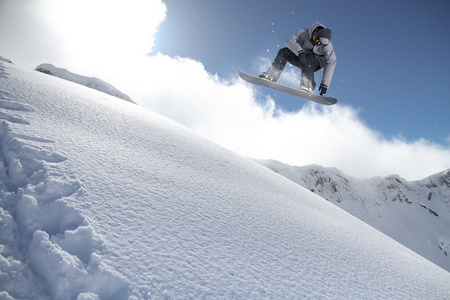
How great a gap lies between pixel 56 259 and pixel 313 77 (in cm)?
602

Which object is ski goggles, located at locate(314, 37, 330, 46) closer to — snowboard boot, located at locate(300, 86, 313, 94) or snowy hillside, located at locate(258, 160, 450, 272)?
snowboard boot, located at locate(300, 86, 313, 94)

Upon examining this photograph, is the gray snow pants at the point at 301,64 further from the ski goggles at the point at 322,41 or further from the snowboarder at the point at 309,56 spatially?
the ski goggles at the point at 322,41

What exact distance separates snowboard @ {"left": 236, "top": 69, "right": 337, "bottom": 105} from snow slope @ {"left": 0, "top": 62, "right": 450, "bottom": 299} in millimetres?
4303

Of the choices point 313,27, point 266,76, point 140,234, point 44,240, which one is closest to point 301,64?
point 313,27

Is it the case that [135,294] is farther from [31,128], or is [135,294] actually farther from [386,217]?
[386,217]

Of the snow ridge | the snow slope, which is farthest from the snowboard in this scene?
the snow ridge

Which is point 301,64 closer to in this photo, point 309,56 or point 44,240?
point 309,56

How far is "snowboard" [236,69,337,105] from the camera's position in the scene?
Result: 18.3 feet

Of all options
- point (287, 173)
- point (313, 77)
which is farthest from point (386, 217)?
point (313, 77)

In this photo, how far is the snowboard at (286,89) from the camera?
557cm

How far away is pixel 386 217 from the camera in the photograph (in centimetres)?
6988

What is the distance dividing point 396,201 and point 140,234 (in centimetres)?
10389

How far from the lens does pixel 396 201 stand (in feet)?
258

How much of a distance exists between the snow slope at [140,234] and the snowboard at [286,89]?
169 inches
